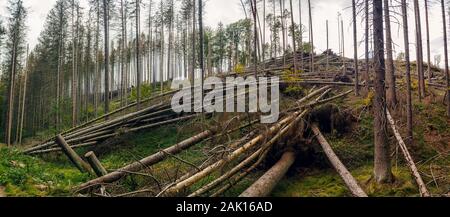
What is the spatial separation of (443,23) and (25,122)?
3836cm

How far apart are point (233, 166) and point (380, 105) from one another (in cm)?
341

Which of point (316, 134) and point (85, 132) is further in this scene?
point (85, 132)

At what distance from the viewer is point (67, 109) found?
2675cm

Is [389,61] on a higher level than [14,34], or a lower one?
lower

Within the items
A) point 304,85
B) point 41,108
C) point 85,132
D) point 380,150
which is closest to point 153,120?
point 85,132

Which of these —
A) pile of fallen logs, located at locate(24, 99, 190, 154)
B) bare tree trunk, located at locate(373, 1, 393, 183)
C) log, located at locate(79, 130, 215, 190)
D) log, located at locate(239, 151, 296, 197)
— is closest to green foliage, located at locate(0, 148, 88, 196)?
log, located at locate(79, 130, 215, 190)

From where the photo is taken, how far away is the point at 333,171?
7.64m

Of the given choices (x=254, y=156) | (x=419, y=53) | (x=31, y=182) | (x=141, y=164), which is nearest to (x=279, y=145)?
(x=254, y=156)

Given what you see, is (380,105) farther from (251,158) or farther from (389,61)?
(251,158)

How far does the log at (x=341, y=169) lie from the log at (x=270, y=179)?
0.83m

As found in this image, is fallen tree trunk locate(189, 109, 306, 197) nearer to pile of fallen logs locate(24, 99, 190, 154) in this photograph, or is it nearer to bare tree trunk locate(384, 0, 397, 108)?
bare tree trunk locate(384, 0, 397, 108)
